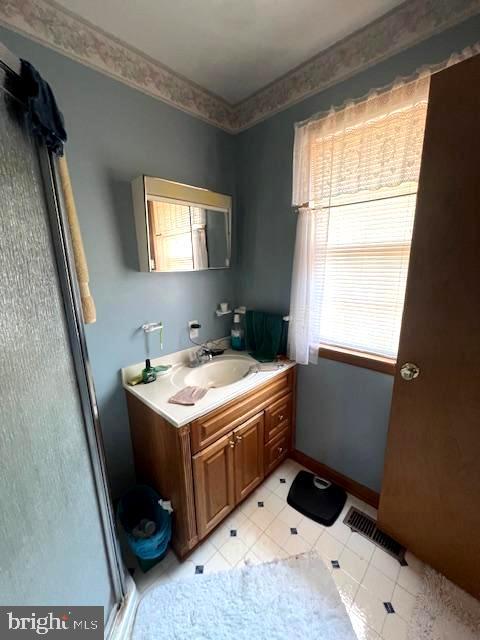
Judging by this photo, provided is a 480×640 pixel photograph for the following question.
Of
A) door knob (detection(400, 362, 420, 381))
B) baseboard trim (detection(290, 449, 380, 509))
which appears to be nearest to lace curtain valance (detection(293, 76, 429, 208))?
door knob (detection(400, 362, 420, 381))

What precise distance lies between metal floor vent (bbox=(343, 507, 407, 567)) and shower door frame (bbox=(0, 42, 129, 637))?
1.17 meters

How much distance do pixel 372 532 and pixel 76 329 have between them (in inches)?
70.1

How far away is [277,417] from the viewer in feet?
5.47

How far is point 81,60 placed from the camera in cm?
113

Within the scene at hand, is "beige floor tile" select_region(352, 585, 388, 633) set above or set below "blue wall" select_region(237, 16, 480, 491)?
below

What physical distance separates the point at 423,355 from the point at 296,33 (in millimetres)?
1588

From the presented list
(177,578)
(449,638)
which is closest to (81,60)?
(177,578)

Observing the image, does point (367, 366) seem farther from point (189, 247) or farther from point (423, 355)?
point (189, 247)

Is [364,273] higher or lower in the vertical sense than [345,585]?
higher

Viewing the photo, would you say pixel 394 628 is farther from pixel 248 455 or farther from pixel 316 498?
pixel 248 455

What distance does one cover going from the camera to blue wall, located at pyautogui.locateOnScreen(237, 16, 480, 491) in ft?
4.75

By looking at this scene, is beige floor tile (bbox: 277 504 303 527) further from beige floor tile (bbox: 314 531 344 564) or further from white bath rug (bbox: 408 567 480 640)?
white bath rug (bbox: 408 567 480 640)

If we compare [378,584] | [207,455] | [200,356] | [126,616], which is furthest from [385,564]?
[200,356]

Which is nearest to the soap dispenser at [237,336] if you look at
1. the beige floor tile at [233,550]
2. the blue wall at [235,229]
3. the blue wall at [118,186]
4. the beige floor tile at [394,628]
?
the blue wall at [235,229]
